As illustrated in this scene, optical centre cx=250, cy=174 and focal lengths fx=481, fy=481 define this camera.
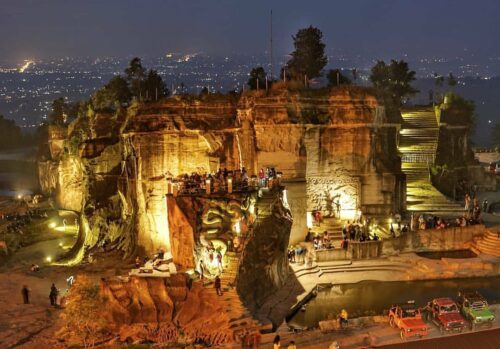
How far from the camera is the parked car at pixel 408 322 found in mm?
15945

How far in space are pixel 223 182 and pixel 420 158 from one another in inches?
746

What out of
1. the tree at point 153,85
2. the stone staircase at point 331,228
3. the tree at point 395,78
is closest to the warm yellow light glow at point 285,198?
the stone staircase at point 331,228

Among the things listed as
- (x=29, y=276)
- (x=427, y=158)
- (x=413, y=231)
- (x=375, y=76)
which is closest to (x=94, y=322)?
(x=29, y=276)

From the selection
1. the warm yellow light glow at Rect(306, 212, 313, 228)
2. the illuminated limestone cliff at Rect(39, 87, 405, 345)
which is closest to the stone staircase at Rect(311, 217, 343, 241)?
the warm yellow light glow at Rect(306, 212, 313, 228)

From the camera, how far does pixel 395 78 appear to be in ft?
144

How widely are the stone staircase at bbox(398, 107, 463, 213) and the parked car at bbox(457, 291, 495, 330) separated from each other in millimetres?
13122

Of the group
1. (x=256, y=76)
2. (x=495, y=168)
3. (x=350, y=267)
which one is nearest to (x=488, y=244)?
(x=350, y=267)

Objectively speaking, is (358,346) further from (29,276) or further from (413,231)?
(29,276)

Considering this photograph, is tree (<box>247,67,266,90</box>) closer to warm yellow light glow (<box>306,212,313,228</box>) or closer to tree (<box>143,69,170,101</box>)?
tree (<box>143,69,170,101</box>)

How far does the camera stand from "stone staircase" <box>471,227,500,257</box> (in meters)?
25.0

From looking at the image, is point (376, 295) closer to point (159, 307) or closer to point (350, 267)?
point (350, 267)

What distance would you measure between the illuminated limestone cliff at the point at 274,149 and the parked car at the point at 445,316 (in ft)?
32.0

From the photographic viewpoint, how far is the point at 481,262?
23.8 m

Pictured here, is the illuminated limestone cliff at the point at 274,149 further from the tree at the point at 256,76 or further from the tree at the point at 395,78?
the tree at the point at 395,78
